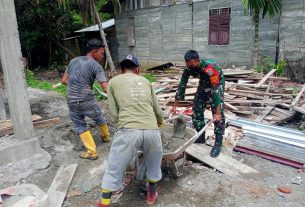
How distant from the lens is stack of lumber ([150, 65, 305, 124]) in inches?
272

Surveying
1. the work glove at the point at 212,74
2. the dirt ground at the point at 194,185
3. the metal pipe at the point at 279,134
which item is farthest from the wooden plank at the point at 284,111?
the work glove at the point at 212,74

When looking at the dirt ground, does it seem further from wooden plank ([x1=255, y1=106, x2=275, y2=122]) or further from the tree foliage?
the tree foliage

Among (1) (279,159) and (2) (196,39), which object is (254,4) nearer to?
(2) (196,39)

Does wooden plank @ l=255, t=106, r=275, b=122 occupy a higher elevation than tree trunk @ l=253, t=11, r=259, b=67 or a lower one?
lower

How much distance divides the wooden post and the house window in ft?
31.8

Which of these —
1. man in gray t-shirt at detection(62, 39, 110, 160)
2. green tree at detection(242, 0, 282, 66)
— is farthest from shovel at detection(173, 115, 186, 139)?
green tree at detection(242, 0, 282, 66)

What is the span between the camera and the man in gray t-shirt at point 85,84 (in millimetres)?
4605

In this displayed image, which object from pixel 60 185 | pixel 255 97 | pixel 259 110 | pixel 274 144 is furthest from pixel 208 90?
pixel 255 97

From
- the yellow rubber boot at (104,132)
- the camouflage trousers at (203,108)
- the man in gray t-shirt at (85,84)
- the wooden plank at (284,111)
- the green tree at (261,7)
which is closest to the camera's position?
the man in gray t-shirt at (85,84)

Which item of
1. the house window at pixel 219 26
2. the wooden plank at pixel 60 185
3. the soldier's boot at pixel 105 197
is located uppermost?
the house window at pixel 219 26

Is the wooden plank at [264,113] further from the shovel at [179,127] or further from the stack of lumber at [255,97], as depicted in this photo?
the shovel at [179,127]

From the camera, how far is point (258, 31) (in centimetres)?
1111

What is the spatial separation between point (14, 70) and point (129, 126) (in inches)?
93.8

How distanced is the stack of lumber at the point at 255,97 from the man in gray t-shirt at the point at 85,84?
3065 millimetres
